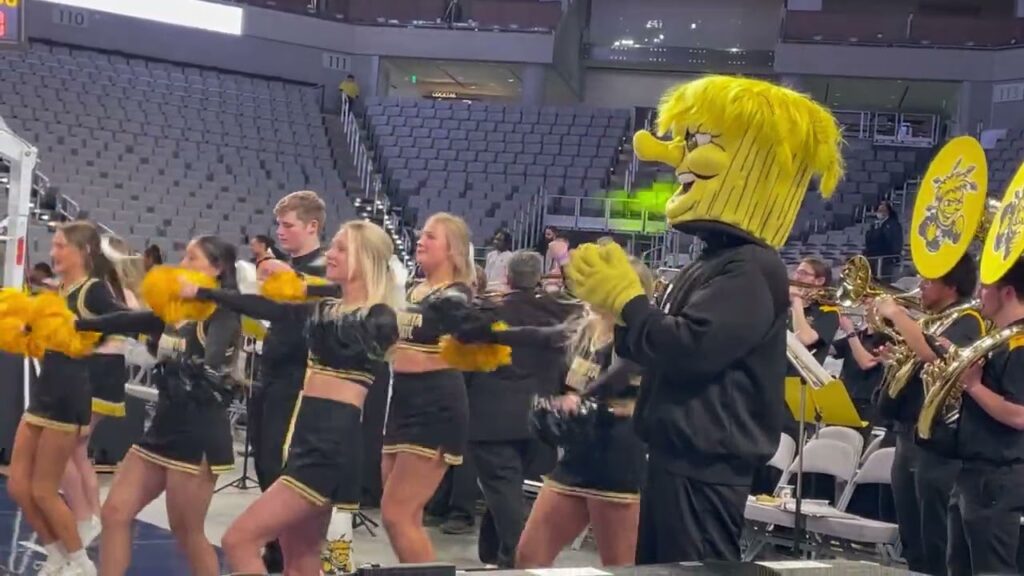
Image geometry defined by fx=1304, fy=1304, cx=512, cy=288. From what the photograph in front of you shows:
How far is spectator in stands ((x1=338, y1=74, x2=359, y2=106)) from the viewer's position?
21.0 metres

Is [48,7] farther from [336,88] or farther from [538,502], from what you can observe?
[538,502]

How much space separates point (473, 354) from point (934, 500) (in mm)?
1653

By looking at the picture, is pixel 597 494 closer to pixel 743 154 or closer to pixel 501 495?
pixel 743 154

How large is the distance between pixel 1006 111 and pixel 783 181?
18998mm

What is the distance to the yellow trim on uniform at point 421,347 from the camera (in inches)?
181

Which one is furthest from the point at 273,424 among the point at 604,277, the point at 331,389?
the point at 604,277

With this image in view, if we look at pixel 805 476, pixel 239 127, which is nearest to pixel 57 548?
pixel 805 476

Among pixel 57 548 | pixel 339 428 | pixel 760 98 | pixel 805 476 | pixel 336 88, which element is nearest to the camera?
pixel 760 98

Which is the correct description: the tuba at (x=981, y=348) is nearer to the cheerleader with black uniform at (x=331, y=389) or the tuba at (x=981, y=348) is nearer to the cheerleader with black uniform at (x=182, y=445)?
the cheerleader with black uniform at (x=331, y=389)

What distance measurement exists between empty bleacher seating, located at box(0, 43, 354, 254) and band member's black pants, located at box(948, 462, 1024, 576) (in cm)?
1194

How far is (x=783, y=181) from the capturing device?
314cm

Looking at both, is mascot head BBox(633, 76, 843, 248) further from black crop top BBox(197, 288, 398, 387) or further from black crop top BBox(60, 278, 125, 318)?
black crop top BBox(60, 278, 125, 318)

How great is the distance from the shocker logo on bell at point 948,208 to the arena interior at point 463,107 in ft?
25.1

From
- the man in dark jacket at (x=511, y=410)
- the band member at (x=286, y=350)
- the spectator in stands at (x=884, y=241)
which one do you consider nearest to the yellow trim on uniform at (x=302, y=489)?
the band member at (x=286, y=350)
